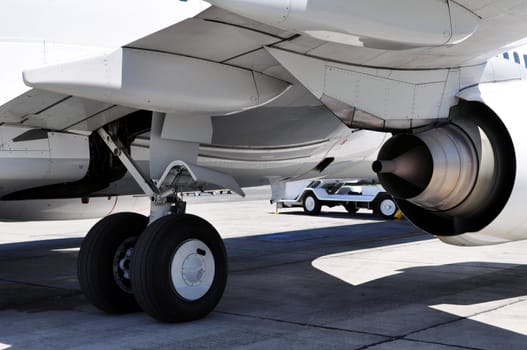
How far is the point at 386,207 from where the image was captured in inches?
794

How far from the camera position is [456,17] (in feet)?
16.3

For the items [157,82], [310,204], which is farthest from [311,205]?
[157,82]

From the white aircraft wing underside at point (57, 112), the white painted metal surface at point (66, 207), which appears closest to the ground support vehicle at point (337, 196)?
the white painted metal surface at point (66, 207)

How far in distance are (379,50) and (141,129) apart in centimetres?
279

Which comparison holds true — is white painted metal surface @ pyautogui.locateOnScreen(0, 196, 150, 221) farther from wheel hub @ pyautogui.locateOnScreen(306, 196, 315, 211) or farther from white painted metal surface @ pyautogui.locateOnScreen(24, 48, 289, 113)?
wheel hub @ pyautogui.locateOnScreen(306, 196, 315, 211)

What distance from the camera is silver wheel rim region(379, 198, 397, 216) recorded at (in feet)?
65.4

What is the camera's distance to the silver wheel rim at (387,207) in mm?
19920

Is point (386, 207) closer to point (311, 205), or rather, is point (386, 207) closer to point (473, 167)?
point (311, 205)

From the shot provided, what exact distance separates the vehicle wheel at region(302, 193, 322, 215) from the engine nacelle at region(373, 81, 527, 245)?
15.7 metres

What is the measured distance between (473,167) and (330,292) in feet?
6.92

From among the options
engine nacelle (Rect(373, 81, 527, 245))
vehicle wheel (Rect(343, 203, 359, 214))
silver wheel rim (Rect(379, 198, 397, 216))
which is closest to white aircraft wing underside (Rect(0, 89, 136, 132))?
engine nacelle (Rect(373, 81, 527, 245))

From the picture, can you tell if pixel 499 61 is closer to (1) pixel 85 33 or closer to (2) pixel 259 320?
(2) pixel 259 320

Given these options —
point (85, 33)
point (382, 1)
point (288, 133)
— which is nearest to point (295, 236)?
point (288, 133)

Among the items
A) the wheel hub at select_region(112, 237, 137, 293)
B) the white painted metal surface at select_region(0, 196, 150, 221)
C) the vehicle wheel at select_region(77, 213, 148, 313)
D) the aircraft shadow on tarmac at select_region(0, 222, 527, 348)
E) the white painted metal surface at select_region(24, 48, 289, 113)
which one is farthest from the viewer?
the white painted metal surface at select_region(0, 196, 150, 221)
